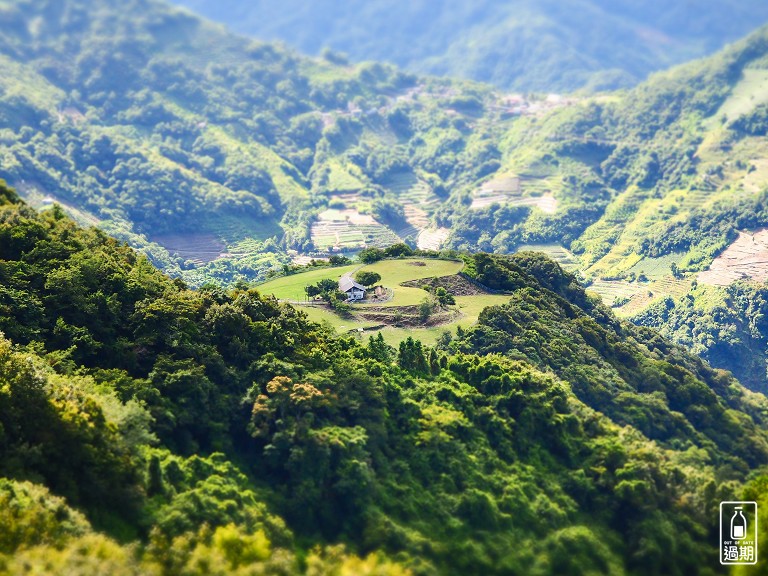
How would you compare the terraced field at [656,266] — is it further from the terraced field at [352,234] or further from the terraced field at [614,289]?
the terraced field at [352,234]

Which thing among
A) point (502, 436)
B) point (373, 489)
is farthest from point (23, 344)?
point (502, 436)

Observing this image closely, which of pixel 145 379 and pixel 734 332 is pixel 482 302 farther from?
pixel 734 332

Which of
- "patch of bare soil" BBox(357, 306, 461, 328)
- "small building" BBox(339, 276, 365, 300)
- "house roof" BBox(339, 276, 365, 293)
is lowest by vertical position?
"patch of bare soil" BBox(357, 306, 461, 328)

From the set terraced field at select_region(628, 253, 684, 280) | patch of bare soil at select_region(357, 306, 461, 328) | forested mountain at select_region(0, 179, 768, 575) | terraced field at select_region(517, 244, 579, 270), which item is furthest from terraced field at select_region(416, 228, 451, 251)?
forested mountain at select_region(0, 179, 768, 575)

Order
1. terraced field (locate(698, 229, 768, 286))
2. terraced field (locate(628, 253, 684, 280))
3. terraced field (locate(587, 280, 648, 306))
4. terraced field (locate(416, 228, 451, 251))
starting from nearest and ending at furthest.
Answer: terraced field (locate(698, 229, 768, 286)), terraced field (locate(587, 280, 648, 306)), terraced field (locate(628, 253, 684, 280)), terraced field (locate(416, 228, 451, 251))

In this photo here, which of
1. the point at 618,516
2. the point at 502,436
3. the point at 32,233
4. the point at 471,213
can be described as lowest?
the point at 618,516

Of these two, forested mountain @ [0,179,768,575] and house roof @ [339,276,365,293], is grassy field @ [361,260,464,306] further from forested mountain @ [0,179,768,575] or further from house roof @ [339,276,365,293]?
forested mountain @ [0,179,768,575]

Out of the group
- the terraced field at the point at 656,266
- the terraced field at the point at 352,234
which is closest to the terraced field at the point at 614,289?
the terraced field at the point at 656,266
